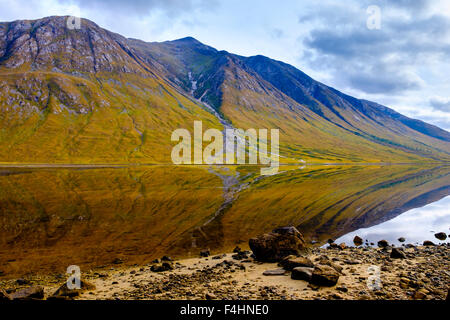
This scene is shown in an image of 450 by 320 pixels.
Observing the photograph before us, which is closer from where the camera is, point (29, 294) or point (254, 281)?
point (29, 294)

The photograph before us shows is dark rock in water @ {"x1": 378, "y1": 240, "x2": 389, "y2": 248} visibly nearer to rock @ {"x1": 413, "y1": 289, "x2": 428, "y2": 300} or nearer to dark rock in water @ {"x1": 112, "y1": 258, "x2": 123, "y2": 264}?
rock @ {"x1": 413, "y1": 289, "x2": 428, "y2": 300}

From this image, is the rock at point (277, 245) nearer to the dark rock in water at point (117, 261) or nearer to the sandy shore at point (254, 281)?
the sandy shore at point (254, 281)

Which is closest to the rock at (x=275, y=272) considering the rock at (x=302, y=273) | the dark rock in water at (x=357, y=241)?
the rock at (x=302, y=273)

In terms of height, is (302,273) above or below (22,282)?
above

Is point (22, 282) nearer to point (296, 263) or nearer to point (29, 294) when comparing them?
point (29, 294)

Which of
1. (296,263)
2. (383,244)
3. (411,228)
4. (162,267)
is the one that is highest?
(296,263)

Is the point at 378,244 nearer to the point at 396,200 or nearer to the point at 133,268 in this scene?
the point at 133,268

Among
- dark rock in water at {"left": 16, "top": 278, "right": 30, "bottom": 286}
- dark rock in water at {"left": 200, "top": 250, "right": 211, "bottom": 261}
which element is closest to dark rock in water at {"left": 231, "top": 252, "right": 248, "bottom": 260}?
dark rock in water at {"left": 200, "top": 250, "right": 211, "bottom": 261}

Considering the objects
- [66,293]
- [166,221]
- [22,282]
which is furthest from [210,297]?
[166,221]

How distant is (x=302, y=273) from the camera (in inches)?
589

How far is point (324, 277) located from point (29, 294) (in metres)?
15.2

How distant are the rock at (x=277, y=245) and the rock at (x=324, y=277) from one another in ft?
17.9

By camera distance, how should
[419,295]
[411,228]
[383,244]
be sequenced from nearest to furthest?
[419,295] < [383,244] < [411,228]

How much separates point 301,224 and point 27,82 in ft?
791
